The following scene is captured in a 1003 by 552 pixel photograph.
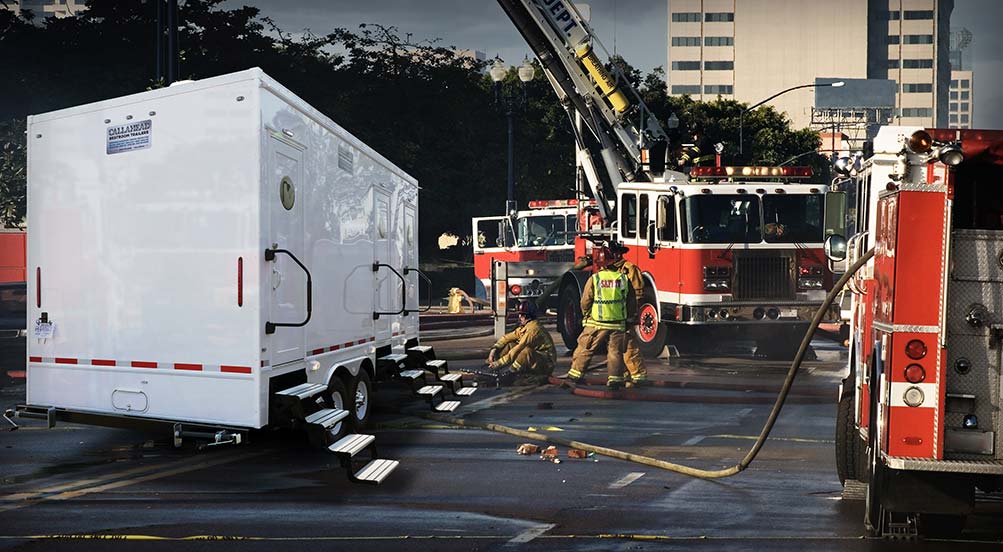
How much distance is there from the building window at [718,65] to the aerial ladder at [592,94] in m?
129

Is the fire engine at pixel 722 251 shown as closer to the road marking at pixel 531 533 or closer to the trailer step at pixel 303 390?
the trailer step at pixel 303 390

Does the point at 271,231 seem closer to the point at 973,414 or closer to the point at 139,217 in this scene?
the point at 139,217

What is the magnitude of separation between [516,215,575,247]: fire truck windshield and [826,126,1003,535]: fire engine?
81.2 ft

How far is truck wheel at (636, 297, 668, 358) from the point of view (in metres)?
21.1

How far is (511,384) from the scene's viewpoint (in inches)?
658

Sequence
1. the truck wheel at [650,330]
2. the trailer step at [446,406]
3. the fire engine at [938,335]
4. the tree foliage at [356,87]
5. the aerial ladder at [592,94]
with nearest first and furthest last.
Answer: the fire engine at [938,335] → the trailer step at [446,406] → the truck wheel at [650,330] → the aerial ladder at [592,94] → the tree foliage at [356,87]

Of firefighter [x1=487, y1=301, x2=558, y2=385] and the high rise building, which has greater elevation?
the high rise building

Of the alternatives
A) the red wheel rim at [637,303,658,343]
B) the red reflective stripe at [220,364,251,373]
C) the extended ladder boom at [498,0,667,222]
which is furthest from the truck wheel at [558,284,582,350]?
the red reflective stripe at [220,364,251,373]

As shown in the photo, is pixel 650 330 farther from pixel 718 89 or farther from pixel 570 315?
pixel 718 89

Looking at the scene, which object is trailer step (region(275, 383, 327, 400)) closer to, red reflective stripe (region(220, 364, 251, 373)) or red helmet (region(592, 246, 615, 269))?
red reflective stripe (region(220, 364, 251, 373))

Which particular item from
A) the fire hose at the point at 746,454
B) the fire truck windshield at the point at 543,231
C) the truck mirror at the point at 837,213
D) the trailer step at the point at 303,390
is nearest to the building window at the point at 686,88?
the fire truck windshield at the point at 543,231

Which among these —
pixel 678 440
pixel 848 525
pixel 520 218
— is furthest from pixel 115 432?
pixel 520 218

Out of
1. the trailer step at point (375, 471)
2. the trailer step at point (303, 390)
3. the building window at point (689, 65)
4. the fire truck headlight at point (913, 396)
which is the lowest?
the trailer step at point (375, 471)

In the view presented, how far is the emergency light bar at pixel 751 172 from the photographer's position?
20.3 meters
